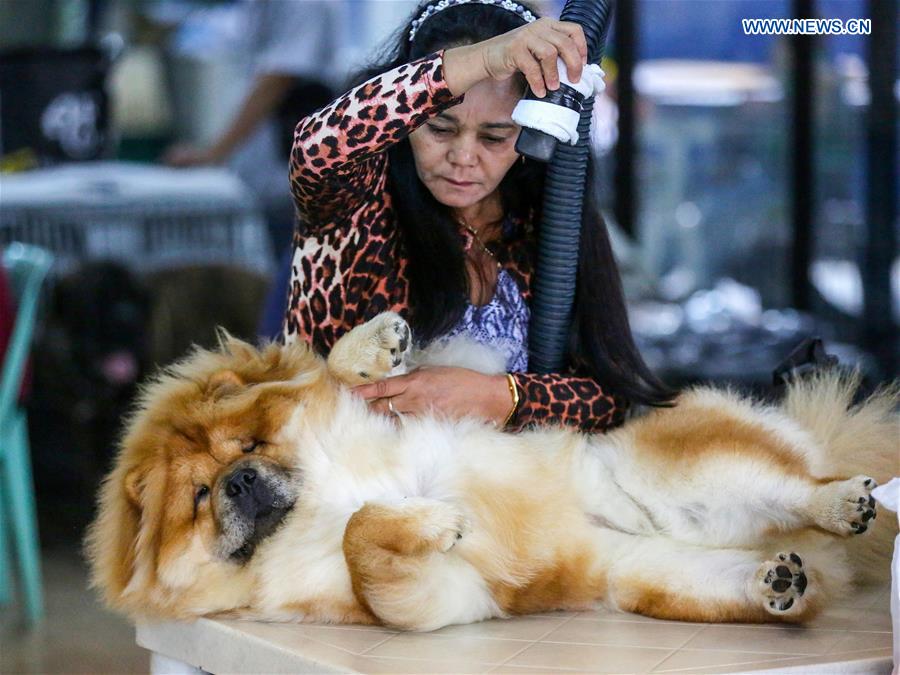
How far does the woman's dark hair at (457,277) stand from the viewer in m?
2.18

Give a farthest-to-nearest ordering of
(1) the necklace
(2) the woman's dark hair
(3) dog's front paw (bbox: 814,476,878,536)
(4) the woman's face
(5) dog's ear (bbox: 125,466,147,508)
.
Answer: (1) the necklace < (2) the woman's dark hair < (4) the woman's face < (5) dog's ear (bbox: 125,466,147,508) < (3) dog's front paw (bbox: 814,476,878,536)

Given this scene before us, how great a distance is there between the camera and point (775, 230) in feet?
18.8

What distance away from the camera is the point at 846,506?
6.07ft

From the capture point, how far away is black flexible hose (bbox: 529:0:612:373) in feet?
6.93

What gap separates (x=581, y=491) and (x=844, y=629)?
459mm

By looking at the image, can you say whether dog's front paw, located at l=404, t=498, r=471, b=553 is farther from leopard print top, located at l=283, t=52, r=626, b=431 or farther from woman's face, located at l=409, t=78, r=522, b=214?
woman's face, located at l=409, t=78, r=522, b=214

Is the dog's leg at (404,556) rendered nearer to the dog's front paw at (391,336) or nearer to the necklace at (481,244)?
the dog's front paw at (391,336)

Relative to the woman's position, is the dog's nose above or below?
Answer: below

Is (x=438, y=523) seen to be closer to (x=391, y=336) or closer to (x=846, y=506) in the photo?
(x=391, y=336)

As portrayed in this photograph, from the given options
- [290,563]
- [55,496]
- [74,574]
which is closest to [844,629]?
[290,563]

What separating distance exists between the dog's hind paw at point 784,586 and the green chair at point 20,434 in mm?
2425

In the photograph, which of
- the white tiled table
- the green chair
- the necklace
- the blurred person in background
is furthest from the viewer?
the blurred person in background

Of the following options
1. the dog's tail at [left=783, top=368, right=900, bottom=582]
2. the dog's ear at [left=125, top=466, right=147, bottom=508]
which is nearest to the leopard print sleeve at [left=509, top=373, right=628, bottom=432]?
the dog's tail at [left=783, top=368, right=900, bottom=582]

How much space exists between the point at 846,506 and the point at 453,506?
61cm
